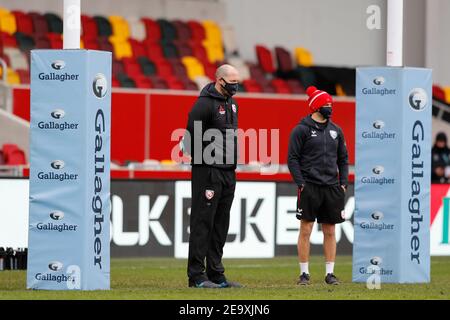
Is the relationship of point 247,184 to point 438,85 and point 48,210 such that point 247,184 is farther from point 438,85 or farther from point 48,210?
point 438,85

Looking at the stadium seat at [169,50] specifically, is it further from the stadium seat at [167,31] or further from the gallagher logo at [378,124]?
the gallagher logo at [378,124]

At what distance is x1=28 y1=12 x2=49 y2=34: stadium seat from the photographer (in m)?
30.0

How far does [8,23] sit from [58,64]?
16617 mm

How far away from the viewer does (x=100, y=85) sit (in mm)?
13547

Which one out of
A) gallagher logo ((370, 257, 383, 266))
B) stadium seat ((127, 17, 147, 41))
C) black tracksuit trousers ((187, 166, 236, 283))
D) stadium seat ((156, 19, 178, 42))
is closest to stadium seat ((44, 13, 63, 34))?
stadium seat ((127, 17, 147, 41))

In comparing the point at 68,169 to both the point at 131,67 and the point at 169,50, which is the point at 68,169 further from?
the point at 169,50

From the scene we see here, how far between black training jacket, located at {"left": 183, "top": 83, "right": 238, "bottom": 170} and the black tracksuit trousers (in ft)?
0.39

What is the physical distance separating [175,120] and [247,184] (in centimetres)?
714

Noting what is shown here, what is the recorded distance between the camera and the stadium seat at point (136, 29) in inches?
1267

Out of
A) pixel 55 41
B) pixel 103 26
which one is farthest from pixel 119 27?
pixel 55 41

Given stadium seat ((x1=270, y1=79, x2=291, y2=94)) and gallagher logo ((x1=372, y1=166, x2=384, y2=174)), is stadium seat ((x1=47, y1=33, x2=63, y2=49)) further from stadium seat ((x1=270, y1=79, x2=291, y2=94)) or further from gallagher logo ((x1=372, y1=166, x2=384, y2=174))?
gallagher logo ((x1=372, y1=166, x2=384, y2=174))

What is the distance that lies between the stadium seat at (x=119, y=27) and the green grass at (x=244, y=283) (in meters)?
12.3

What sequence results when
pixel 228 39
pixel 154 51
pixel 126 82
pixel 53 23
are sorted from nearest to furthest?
pixel 126 82 < pixel 53 23 < pixel 154 51 < pixel 228 39

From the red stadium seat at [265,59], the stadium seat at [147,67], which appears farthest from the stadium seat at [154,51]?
the red stadium seat at [265,59]
